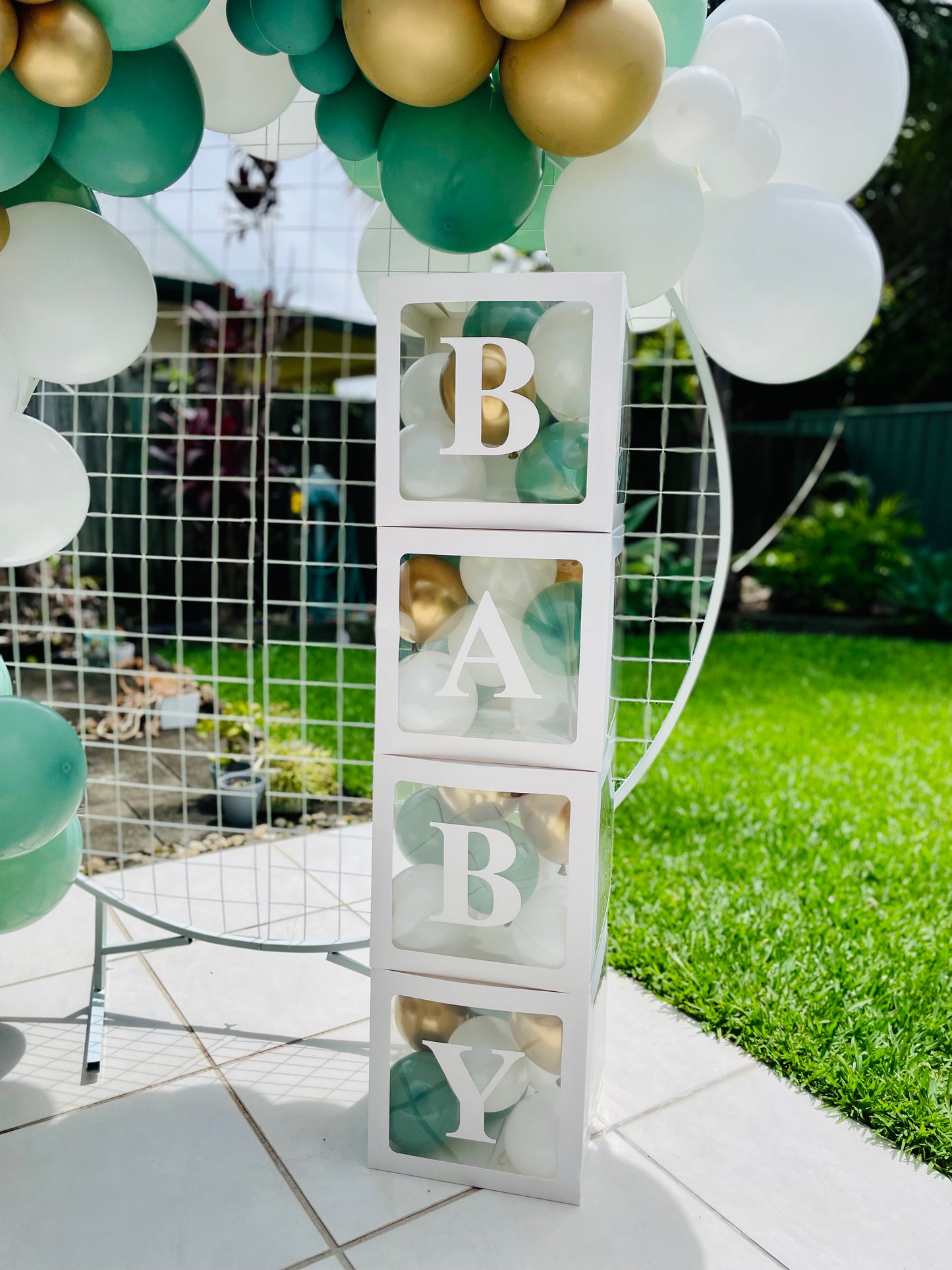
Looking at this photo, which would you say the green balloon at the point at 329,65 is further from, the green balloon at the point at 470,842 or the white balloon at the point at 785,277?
the green balloon at the point at 470,842

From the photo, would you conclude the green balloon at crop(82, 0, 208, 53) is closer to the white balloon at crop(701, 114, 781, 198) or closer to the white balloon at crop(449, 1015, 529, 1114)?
the white balloon at crop(701, 114, 781, 198)

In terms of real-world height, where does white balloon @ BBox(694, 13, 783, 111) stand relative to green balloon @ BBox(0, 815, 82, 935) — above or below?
above

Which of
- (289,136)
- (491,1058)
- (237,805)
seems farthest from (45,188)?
(237,805)

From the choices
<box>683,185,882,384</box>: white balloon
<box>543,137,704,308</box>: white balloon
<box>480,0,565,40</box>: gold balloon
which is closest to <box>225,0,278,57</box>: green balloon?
<box>480,0,565,40</box>: gold balloon

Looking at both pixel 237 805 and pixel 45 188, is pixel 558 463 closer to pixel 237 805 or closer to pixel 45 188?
pixel 45 188

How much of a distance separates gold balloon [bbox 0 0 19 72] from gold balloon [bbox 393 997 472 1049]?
1.38m

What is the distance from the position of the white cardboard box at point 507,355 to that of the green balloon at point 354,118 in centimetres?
25

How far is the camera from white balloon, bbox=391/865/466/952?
1.47m

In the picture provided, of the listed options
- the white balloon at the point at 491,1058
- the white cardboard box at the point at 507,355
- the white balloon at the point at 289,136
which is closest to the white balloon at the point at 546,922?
the white balloon at the point at 491,1058

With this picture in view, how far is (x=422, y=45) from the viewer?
47.9 inches

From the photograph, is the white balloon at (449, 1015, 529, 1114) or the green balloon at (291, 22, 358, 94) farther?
the white balloon at (449, 1015, 529, 1114)

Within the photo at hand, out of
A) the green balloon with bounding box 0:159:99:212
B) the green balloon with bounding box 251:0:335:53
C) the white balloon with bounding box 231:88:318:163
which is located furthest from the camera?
the white balloon with bounding box 231:88:318:163

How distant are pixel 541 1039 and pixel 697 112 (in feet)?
4.35

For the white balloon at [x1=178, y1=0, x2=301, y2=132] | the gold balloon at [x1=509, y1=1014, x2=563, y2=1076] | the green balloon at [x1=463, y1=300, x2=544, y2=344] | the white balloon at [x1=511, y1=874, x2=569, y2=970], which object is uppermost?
the white balloon at [x1=178, y1=0, x2=301, y2=132]
